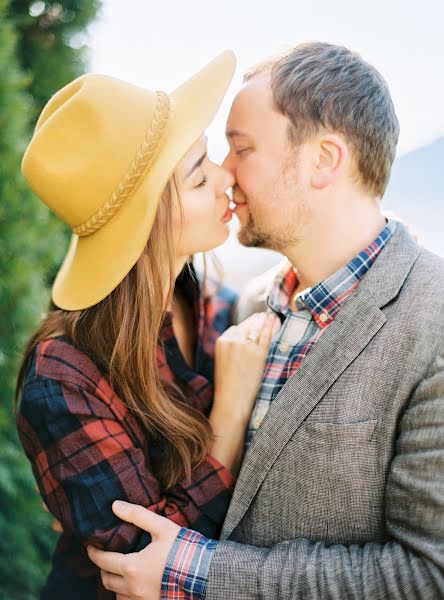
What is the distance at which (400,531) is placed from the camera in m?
1.67

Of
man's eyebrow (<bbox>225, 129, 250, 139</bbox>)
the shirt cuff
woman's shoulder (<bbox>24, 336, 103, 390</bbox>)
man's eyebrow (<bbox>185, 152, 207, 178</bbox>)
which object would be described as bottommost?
the shirt cuff

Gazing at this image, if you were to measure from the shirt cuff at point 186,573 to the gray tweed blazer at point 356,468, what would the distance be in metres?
0.03

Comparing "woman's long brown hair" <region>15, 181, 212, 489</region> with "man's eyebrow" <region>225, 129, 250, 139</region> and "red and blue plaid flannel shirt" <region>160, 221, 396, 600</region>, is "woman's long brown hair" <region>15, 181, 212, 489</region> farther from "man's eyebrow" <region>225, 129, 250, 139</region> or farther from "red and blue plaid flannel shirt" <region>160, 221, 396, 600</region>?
"man's eyebrow" <region>225, 129, 250, 139</region>

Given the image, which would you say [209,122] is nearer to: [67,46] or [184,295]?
[184,295]

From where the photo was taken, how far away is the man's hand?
181 cm

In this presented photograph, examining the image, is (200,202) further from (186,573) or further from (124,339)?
(186,573)

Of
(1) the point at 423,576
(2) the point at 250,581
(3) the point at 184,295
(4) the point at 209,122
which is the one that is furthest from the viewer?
(3) the point at 184,295

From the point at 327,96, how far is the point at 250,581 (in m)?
1.59

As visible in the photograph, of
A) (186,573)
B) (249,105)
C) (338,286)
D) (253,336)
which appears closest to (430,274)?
(338,286)

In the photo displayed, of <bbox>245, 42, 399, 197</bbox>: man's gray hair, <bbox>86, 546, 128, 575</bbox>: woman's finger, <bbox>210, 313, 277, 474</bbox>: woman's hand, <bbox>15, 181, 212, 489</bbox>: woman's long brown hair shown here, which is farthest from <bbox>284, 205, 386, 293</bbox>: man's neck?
<bbox>86, 546, 128, 575</bbox>: woman's finger

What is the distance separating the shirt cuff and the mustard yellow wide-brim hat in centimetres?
80

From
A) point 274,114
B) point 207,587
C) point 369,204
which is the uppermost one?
point 274,114

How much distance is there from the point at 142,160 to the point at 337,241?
2.47ft

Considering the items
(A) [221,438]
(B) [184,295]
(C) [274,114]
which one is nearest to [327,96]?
(C) [274,114]
